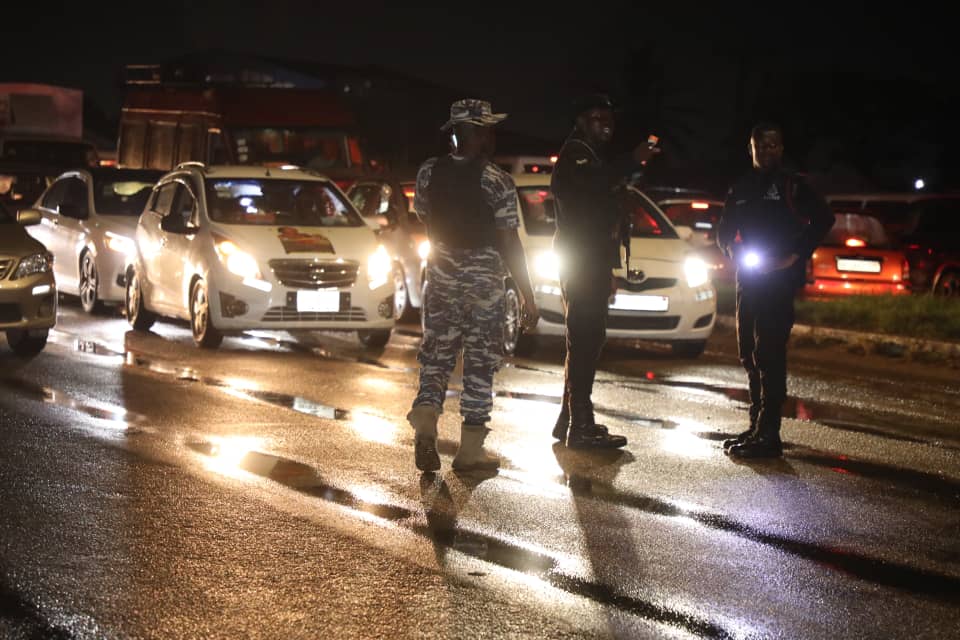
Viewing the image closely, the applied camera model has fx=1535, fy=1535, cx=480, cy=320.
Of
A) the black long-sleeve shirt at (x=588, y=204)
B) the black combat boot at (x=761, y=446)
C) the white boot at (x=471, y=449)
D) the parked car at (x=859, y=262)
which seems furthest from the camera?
the parked car at (x=859, y=262)

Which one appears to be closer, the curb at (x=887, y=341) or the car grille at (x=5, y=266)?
the car grille at (x=5, y=266)

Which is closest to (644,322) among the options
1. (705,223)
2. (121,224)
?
(121,224)

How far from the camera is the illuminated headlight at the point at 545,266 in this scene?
13.7 metres

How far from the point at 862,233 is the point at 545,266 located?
8.33m

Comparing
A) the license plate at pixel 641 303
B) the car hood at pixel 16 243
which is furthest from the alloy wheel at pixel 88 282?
the license plate at pixel 641 303

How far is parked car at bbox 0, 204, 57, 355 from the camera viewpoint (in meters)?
12.2

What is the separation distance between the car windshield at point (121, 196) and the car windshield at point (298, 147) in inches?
202

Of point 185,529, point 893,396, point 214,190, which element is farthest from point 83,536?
point 214,190

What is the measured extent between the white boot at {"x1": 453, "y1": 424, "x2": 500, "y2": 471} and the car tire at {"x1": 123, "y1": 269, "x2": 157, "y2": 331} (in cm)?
787

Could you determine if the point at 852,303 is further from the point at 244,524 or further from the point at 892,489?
the point at 244,524

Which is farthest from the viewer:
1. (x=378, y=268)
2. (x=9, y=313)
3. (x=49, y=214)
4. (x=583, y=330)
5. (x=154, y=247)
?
(x=49, y=214)

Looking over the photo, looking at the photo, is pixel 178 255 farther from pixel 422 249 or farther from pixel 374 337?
pixel 422 249

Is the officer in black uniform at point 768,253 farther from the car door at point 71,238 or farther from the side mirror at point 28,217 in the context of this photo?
the car door at point 71,238

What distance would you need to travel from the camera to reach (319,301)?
1355cm
